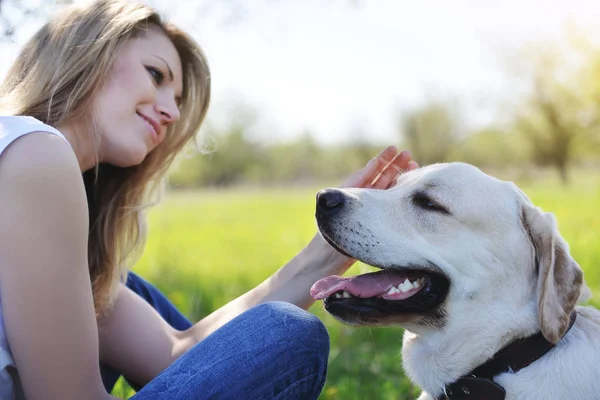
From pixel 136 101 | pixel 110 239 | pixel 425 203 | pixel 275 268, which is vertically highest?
pixel 136 101

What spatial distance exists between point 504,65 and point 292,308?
30896mm

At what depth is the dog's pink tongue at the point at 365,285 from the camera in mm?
2627

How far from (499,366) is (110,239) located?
6.20 feet

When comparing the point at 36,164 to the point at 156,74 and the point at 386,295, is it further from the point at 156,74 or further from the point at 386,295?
the point at 386,295

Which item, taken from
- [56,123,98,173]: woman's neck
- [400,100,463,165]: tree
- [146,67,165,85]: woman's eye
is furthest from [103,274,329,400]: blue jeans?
[400,100,463,165]: tree

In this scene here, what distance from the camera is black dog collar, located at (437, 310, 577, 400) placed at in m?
2.40

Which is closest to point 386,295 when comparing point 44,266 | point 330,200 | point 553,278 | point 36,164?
point 330,200

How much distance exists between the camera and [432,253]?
263cm

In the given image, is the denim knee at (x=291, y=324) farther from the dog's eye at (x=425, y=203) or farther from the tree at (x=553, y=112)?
the tree at (x=553, y=112)

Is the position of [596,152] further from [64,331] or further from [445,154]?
[64,331]

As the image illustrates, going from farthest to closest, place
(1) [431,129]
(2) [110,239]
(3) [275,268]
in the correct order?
(1) [431,129]
(3) [275,268]
(2) [110,239]

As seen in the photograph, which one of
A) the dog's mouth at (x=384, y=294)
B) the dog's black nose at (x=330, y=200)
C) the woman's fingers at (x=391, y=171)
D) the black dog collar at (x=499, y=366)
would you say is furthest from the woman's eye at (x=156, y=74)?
the black dog collar at (x=499, y=366)

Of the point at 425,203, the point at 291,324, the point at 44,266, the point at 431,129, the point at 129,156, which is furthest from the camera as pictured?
the point at 431,129

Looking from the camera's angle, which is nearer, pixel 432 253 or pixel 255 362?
pixel 255 362
